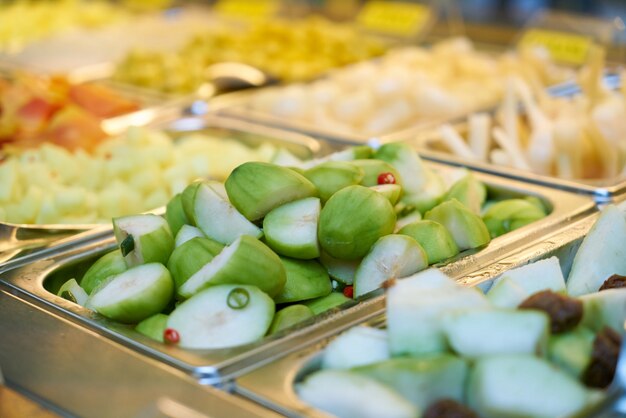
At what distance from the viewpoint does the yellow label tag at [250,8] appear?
10.4 feet

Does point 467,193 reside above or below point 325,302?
above

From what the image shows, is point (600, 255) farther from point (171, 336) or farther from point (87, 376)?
point (87, 376)

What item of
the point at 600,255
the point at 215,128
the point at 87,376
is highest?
the point at 215,128

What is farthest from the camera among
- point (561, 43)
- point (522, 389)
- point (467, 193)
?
point (561, 43)

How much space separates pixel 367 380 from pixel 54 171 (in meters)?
1.07

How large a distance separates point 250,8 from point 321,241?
6.84 ft

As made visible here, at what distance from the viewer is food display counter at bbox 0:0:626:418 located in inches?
38.4

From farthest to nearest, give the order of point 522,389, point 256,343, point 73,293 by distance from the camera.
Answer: point 73,293 < point 256,343 < point 522,389

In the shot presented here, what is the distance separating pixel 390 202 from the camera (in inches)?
53.1

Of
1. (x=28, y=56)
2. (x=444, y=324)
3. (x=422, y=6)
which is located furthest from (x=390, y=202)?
(x=28, y=56)

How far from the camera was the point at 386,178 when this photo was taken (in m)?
1.40

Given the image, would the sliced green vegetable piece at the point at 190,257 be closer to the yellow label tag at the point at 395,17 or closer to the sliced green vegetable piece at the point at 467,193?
the sliced green vegetable piece at the point at 467,193

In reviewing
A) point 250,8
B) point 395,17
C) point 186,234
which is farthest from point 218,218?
point 250,8

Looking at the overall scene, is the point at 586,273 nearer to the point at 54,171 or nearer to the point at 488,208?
the point at 488,208
